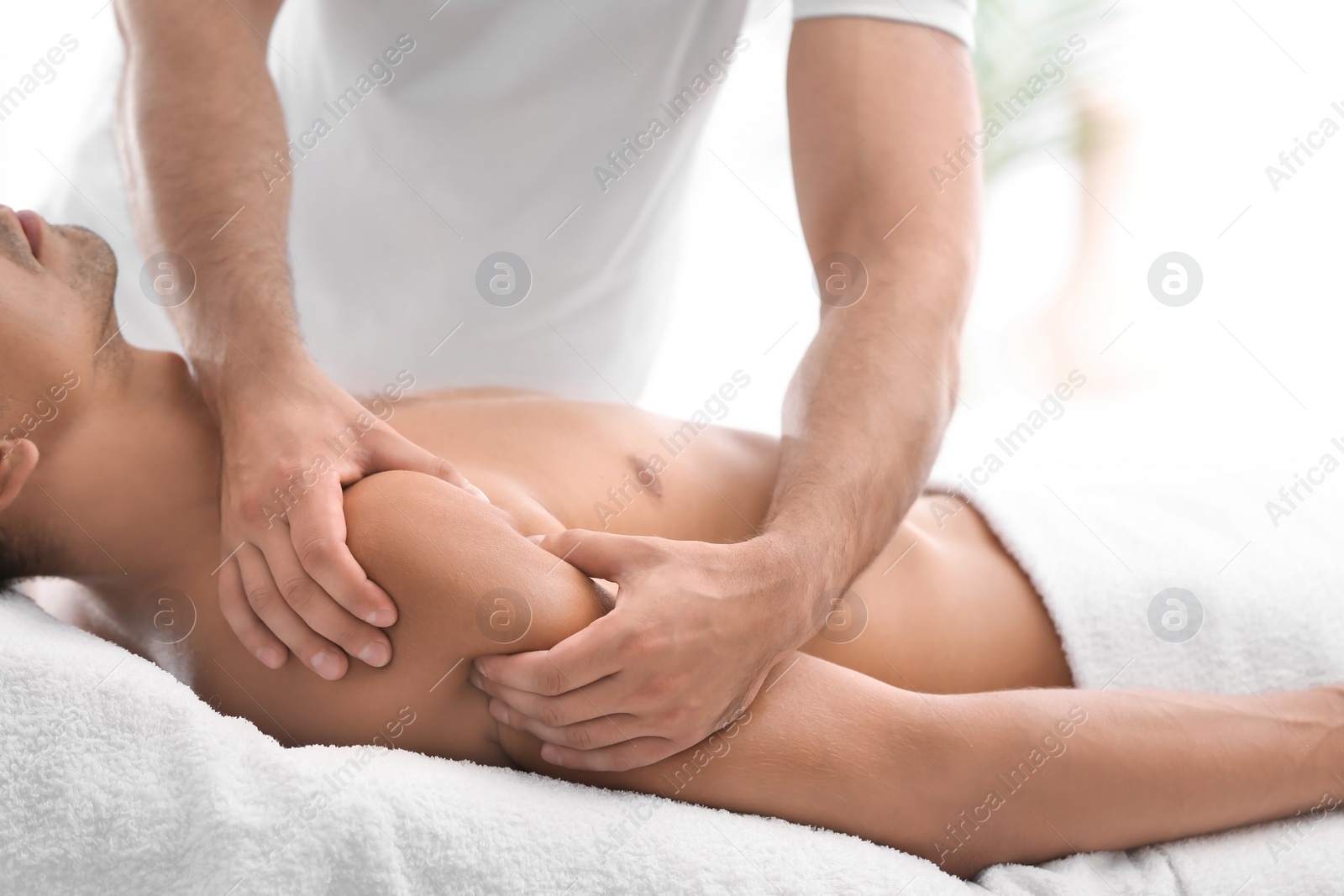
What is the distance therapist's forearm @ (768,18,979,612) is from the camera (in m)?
1.02

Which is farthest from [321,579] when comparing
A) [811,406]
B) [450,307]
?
[450,307]

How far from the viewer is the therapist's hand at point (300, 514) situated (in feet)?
2.72

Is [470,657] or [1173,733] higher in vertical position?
[1173,733]

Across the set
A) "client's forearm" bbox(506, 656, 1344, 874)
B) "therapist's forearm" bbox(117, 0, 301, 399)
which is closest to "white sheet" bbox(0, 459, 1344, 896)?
"client's forearm" bbox(506, 656, 1344, 874)

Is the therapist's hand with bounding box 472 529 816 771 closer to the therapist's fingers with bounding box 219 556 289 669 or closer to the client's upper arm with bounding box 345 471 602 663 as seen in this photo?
the client's upper arm with bounding box 345 471 602 663

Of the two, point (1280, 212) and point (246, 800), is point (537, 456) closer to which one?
point (246, 800)

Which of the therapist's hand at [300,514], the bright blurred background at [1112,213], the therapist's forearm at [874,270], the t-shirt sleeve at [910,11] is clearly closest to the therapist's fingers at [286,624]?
the therapist's hand at [300,514]

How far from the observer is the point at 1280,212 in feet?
7.67

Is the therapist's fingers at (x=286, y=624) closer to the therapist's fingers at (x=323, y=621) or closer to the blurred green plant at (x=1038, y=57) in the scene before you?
the therapist's fingers at (x=323, y=621)

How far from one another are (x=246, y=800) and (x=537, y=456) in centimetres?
49

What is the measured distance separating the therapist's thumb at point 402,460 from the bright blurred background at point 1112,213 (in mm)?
1112

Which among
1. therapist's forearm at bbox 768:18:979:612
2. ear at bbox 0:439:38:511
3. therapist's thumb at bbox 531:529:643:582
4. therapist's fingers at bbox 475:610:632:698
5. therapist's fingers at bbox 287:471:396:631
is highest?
therapist's forearm at bbox 768:18:979:612

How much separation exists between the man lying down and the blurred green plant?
1.89 m

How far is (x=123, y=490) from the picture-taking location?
1001 mm
